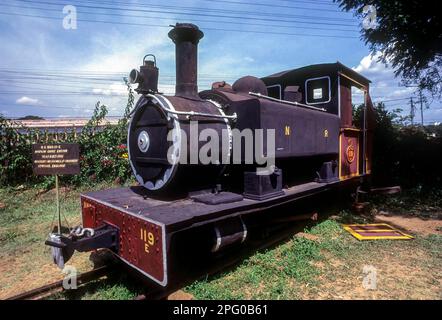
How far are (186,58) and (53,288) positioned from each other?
11.1ft

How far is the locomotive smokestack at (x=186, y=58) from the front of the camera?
13.8 feet

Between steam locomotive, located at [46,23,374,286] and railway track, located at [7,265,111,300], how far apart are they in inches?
21.1

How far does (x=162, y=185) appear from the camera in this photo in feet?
12.7

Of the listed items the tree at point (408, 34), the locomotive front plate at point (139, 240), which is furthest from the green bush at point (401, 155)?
the locomotive front plate at point (139, 240)

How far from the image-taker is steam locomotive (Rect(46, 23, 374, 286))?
10.5 ft

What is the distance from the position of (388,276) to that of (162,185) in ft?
10.5

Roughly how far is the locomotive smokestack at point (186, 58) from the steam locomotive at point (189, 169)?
1 cm

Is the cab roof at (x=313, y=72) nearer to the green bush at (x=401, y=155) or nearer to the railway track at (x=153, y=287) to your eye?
the railway track at (x=153, y=287)

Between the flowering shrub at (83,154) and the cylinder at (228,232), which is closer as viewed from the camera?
the cylinder at (228,232)

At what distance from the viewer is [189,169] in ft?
12.5

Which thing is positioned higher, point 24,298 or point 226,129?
point 226,129
